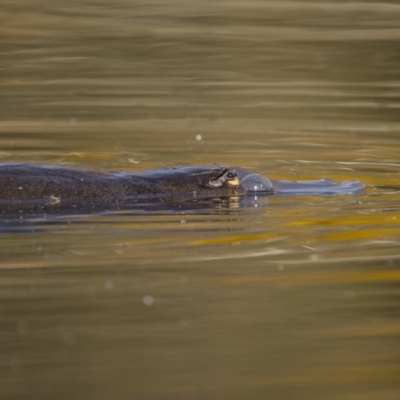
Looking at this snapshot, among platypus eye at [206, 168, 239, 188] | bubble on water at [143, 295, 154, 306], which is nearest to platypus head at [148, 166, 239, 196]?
platypus eye at [206, 168, 239, 188]

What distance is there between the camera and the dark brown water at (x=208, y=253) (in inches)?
167

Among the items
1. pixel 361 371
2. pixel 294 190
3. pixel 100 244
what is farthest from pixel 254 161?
pixel 361 371

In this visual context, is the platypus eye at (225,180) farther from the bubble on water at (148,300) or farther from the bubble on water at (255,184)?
the bubble on water at (148,300)

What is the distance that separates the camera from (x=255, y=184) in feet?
27.2

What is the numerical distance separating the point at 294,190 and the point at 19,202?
2198mm

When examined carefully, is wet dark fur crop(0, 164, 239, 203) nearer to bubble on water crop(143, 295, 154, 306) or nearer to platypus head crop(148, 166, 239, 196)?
platypus head crop(148, 166, 239, 196)

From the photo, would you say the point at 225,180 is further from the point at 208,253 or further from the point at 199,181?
the point at 208,253

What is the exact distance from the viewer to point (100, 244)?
635 centimetres

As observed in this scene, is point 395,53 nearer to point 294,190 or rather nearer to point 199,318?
point 294,190

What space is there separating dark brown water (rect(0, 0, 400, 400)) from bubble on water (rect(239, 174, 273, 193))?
302 mm

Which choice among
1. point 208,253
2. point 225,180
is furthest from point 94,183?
point 208,253

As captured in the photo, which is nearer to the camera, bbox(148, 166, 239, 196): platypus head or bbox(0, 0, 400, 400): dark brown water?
bbox(0, 0, 400, 400): dark brown water

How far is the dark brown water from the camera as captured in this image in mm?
4254

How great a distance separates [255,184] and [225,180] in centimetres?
32
